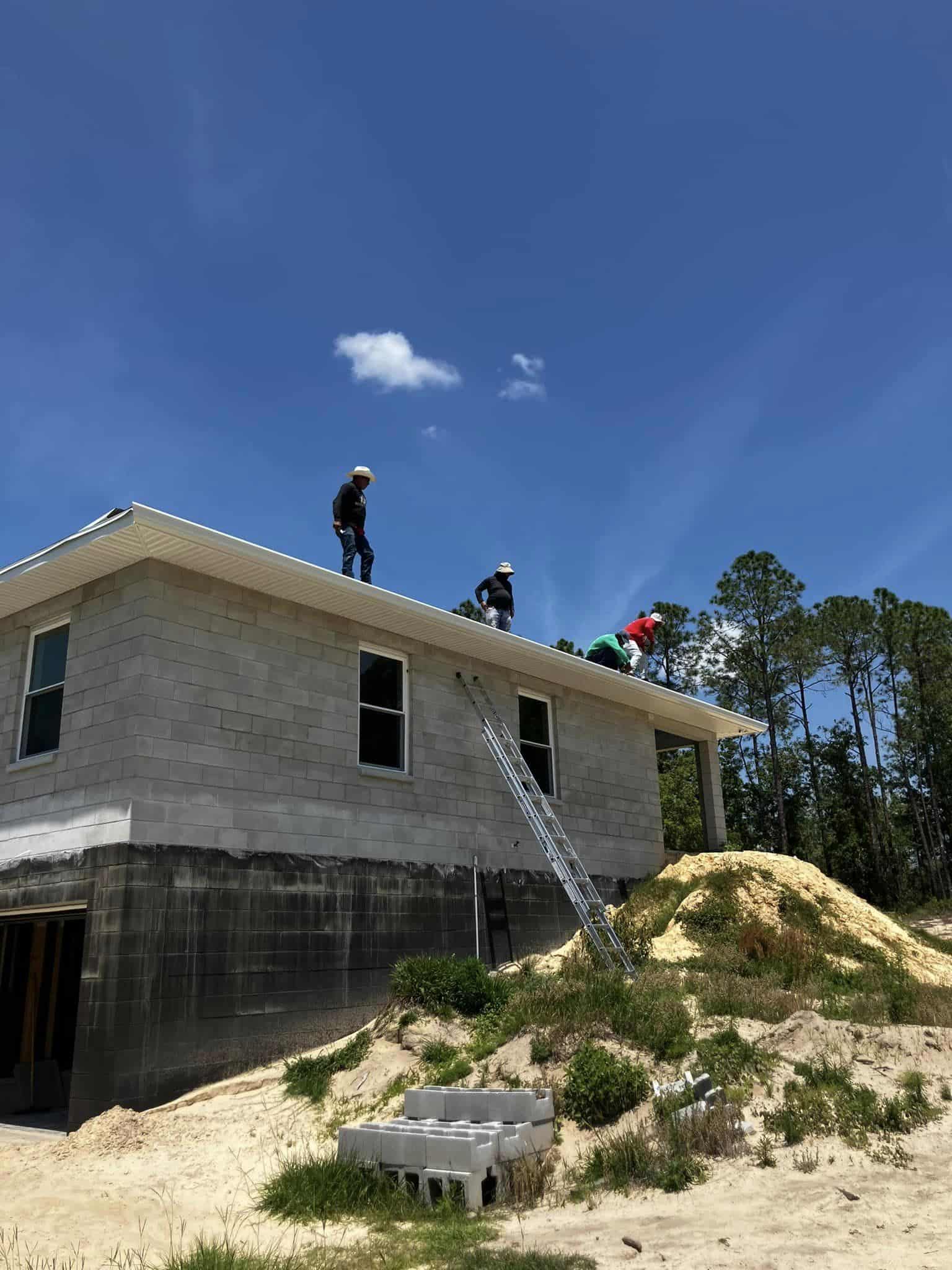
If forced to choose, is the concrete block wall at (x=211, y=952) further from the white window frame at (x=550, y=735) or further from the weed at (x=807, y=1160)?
the weed at (x=807, y=1160)

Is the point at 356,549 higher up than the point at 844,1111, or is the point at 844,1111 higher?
the point at 356,549

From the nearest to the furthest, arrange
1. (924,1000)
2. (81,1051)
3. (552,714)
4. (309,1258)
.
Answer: (309,1258) → (81,1051) → (924,1000) → (552,714)

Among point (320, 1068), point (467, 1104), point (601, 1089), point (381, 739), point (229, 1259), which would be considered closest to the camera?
point (229, 1259)

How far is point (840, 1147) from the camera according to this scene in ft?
24.9

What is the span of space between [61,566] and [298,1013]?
548 cm

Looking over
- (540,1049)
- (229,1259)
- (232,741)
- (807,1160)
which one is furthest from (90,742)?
(807,1160)

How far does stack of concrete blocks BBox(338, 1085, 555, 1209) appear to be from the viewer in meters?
7.55

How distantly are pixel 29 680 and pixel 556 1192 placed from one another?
833 centimetres

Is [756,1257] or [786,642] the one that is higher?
[786,642]

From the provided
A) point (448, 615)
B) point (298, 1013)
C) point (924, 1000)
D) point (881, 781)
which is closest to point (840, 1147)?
point (924, 1000)

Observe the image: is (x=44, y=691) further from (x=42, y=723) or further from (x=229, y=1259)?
(x=229, y=1259)

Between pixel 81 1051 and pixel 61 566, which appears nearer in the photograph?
pixel 81 1051

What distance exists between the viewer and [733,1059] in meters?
9.05

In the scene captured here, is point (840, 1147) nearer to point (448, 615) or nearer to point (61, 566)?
point (448, 615)
